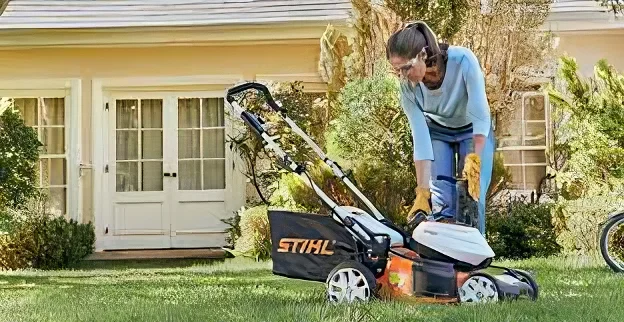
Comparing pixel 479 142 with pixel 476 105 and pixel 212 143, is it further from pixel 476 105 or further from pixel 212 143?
pixel 212 143

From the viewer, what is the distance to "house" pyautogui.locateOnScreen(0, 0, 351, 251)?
1292 centimetres

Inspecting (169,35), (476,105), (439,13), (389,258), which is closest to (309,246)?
(389,258)

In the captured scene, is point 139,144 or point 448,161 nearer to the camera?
point 448,161

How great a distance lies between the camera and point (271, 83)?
12.3 m

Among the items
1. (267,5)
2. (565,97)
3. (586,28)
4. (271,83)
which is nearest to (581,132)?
(565,97)

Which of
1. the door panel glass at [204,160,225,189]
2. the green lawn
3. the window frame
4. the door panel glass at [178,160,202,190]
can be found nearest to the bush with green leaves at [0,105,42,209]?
the green lawn

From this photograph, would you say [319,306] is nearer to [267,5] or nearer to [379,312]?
[379,312]

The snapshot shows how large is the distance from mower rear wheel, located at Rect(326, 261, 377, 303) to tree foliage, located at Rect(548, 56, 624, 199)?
14.9 ft

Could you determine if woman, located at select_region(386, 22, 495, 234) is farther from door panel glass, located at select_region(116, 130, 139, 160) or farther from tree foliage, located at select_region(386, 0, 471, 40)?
door panel glass, located at select_region(116, 130, 139, 160)

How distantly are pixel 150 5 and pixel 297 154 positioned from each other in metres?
3.95

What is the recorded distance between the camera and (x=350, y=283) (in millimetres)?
5785

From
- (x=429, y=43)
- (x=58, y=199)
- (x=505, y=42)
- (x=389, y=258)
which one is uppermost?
(x=505, y=42)

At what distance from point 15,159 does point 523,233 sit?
5610 millimetres

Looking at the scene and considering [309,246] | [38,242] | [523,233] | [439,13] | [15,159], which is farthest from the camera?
[38,242]
